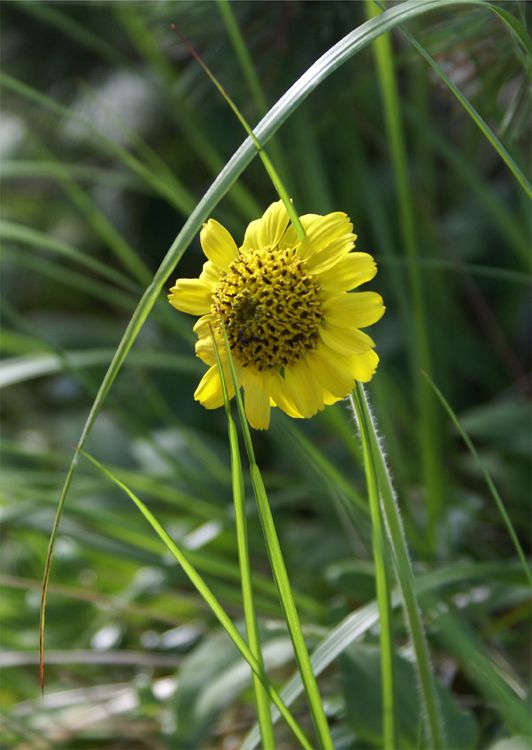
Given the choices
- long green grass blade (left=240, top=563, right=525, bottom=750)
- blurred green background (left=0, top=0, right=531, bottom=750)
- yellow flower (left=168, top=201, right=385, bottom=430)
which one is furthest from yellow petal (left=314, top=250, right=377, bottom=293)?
long green grass blade (left=240, top=563, right=525, bottom=750)

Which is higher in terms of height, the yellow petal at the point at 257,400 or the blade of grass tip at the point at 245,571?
the yellow petal at the point at 257,400

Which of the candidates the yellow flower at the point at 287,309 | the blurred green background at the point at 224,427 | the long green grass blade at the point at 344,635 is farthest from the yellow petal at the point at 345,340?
the long green grass blade at the point at 344,635

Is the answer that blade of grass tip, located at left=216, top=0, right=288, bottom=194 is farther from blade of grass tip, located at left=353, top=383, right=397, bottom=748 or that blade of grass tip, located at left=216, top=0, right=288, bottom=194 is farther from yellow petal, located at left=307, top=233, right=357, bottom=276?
blade of grass tip, located at left=353, top=383, right=397, bottom=748

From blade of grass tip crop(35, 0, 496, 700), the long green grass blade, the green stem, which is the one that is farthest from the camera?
the green stem

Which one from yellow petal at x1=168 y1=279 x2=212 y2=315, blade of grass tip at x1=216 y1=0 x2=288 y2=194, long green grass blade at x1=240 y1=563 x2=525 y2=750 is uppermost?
blade of grass tip at x1=216 y1=0 x2=288 y2=194

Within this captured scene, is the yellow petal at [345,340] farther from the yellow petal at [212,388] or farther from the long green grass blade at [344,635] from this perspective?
the long green grass blade at [344,635]

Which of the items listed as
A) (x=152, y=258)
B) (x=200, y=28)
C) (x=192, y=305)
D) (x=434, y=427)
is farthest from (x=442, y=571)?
(x=152, y=258)
